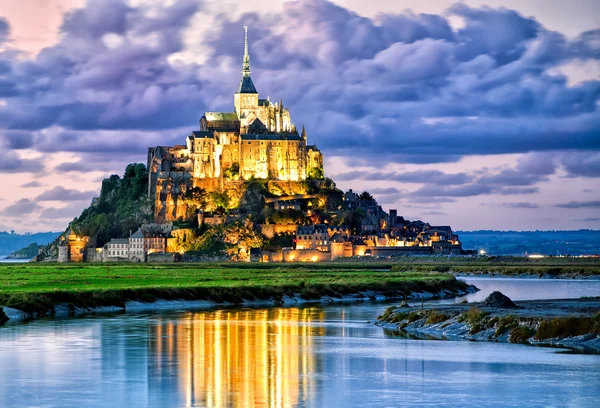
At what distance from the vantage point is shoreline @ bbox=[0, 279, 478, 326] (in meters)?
49.5

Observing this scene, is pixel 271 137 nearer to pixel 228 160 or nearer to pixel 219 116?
pixel 228 160

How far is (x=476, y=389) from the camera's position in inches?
1018

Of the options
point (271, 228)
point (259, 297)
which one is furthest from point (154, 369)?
point (271, 228)

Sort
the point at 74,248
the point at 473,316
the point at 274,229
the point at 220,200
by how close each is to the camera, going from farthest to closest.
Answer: the point at 74,248, the point at 220,200, the point at 274,229, the point at 473,316

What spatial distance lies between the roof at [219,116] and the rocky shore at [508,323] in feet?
403

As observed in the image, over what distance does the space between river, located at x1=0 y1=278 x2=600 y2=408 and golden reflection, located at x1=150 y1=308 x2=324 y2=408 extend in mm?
40

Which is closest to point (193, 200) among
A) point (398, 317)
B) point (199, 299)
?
point (199, 299)

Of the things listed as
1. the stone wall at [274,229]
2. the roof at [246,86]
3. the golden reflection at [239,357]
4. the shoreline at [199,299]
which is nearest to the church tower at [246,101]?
the roof at [246,86]

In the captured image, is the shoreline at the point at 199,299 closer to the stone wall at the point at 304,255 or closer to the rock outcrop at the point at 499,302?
the rock outcrop at the point at 499,302

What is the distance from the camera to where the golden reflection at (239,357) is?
25.0m

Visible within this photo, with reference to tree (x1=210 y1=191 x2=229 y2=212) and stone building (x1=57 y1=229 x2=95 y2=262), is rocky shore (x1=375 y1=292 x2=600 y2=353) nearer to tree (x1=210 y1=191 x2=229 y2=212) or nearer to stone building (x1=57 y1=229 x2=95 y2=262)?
tree (x1=210 y1=191 x2=229 y2=212)

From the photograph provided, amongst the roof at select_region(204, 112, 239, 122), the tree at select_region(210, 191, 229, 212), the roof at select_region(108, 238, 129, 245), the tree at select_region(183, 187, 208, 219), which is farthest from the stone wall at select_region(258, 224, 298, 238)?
the roof at select_region(204, 112, 239, 122)

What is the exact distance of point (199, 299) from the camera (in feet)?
195

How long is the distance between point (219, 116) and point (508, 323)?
133889mm
